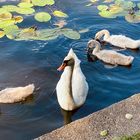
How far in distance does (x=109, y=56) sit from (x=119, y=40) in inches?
23.3

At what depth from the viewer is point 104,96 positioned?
667 cm

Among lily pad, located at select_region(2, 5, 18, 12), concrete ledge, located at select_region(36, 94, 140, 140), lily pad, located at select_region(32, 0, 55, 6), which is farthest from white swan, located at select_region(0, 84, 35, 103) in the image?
lily pad, located at select_region(32, 0, 55, 6)

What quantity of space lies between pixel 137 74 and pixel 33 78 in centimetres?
171

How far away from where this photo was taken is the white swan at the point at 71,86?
6078 millimetres

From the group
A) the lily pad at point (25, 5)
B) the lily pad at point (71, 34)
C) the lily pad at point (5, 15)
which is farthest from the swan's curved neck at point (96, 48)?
the lily pad at point (25, 5)

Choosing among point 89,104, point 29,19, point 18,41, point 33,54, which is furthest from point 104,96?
point 29,19

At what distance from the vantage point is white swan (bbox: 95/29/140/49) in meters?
7.93

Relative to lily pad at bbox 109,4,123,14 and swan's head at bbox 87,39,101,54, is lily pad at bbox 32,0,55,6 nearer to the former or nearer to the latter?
lily pad at bbox 109,4,123,14

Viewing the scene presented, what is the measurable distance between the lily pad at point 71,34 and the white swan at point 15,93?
205 centimetres

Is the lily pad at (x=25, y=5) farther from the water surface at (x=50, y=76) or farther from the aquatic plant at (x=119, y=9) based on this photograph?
the aquatic plant at (x=119, y=9)

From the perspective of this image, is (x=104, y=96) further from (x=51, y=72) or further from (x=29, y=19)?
(x=29, y=19)

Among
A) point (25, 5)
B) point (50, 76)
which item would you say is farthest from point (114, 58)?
point (25, 5)

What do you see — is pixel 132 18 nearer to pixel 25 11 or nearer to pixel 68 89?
pixel 25 11

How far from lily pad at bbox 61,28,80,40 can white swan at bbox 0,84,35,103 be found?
6.74 ft
